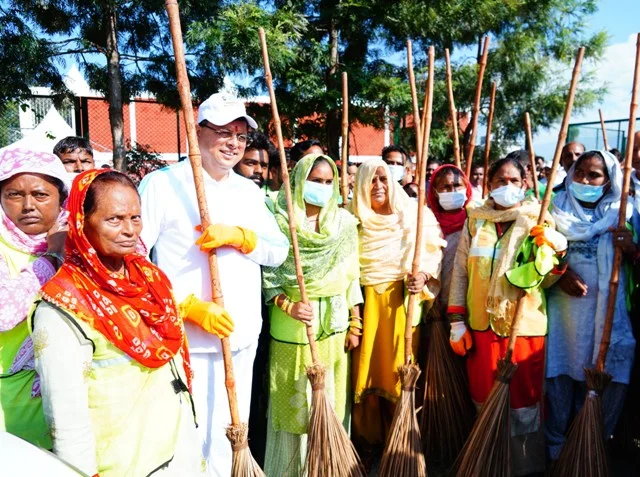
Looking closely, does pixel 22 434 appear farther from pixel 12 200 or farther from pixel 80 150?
pixel 80 150

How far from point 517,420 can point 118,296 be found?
2.30 metres

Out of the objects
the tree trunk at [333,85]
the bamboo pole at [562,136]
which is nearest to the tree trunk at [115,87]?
the tree trunk at [333,85]

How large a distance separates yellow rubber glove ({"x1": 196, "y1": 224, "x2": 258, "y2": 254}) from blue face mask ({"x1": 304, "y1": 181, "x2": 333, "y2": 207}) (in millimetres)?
543

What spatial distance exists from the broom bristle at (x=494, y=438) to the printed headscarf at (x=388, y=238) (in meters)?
0.71

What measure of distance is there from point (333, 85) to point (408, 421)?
266 inches

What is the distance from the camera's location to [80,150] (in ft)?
12.4

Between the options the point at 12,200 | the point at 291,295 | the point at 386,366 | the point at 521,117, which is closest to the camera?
the point at 12,200

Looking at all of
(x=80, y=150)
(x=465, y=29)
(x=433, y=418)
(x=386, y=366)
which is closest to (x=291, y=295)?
(x=386, y=366)

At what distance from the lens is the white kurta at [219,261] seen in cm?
233

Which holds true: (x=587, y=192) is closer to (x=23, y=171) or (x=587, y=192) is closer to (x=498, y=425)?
(x=498, y=425)

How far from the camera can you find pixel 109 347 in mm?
1564

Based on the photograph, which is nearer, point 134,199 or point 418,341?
point 134,199

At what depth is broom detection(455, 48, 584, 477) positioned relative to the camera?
2.70 m

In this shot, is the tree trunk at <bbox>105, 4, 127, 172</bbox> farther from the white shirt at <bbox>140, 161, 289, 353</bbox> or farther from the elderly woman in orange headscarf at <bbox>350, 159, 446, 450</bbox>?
the white shirt at <bbox>140, 161, 289, 353</bbox>
